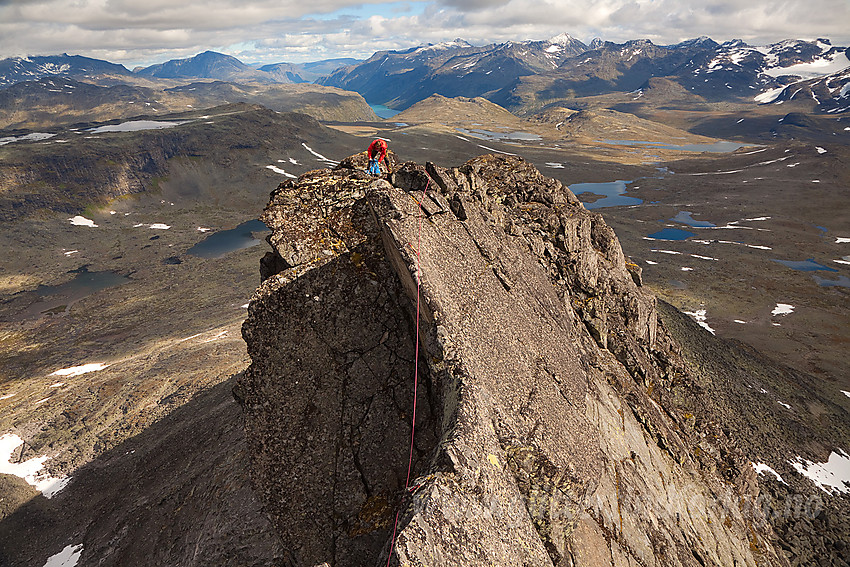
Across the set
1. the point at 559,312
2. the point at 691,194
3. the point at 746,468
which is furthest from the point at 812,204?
the point at 559,312

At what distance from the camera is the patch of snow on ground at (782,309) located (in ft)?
230

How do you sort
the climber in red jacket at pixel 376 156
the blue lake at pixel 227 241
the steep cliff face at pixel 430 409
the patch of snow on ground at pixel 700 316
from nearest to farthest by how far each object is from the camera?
the steep cliff face at pixel 430 409
the climber in red jacket at pixel 376 156
the patch of snow on ground at pixel 700 316
the blue lake at pixel 227 241

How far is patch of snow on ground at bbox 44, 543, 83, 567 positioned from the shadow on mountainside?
0.35m

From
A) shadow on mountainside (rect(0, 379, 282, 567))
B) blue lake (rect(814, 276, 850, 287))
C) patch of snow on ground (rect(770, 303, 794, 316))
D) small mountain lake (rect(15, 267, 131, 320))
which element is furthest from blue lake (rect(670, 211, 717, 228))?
small mountain lake (rect(15, 267, 131, 320))

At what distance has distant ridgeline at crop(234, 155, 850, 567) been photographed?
1017 centimetres

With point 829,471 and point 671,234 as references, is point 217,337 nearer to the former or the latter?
point 829,471

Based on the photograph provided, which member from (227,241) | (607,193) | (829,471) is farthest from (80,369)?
(607,193)

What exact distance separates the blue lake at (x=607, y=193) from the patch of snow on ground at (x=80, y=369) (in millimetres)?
142034

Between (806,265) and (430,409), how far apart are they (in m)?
122

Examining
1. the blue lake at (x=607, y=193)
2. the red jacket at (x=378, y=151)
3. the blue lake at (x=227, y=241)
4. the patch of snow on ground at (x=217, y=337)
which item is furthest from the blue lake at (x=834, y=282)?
the blue lake at (x=227, y=241)

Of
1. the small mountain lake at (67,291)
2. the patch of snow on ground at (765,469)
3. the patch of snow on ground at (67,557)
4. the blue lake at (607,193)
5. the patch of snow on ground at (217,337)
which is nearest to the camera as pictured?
the patch of snow on ground at (67,557)

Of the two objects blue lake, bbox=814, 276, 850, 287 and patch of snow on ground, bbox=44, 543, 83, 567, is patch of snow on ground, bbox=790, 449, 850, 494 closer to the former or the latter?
patch of snow on ground, bbox=44, 543, 83, 567

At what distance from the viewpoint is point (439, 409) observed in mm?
12266

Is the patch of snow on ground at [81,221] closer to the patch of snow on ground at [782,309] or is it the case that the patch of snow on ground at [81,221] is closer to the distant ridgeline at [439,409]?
the distant ridgeline at [439,409]
